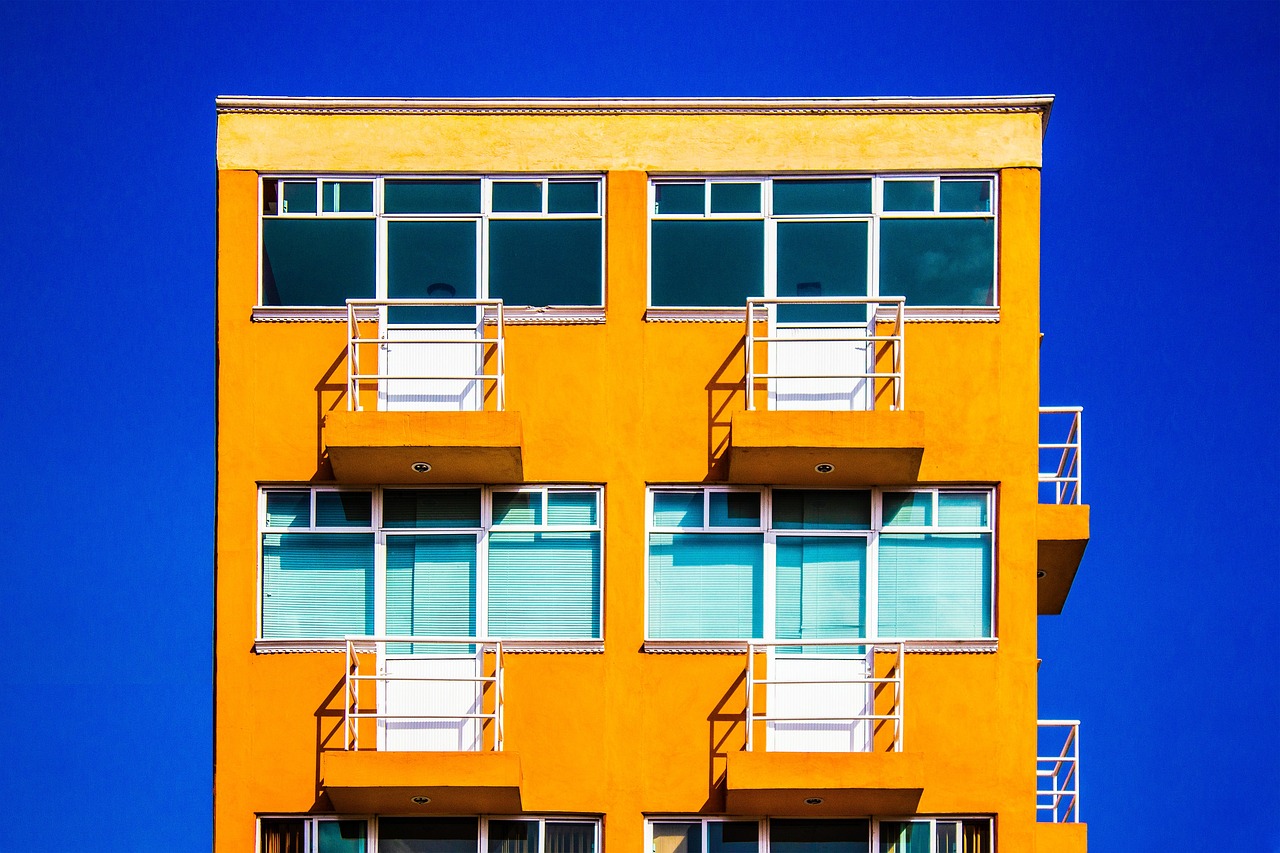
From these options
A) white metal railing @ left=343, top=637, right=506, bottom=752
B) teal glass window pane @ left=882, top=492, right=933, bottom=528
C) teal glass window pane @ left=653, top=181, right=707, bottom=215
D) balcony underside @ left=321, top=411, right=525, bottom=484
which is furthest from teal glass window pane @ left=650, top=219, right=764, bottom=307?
Answer: white metal railing @ left=343, top=637, right=506, bottom=752

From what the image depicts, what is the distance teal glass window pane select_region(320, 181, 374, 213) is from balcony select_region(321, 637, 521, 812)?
5.28m

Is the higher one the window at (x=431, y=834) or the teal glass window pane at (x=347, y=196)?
the teal glass window pane at (x=347, y=196)

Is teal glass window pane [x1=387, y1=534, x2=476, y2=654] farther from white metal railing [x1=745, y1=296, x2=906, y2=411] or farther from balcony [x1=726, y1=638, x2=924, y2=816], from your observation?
white metal railing [x1=745, y1=296, x2=906, y2=411]

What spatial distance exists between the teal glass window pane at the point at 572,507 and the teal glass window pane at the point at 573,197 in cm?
349

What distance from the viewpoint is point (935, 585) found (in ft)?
53.5

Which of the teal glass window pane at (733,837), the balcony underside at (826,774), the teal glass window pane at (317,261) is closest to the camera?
the balcony underside at (826,774)

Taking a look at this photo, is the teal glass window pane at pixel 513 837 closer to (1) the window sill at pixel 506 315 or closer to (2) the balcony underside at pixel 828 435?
(2) the balcony underside at pixel 828 435

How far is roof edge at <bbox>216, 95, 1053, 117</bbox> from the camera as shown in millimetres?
16844

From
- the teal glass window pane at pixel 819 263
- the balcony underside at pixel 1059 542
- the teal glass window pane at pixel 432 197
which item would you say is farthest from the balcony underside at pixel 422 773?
the balcony underside at pixel 1059 542

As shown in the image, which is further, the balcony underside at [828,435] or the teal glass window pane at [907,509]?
the teal glass window pane at [907,509]

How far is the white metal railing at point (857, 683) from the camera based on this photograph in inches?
607

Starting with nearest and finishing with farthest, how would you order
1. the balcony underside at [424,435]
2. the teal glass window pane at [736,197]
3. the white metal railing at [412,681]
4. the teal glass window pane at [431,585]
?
the white metal railing at [412,681] < the balcony underside at [424,435] < the teal glass window pane at [431,585] < the teal glass window pane at [736,197]

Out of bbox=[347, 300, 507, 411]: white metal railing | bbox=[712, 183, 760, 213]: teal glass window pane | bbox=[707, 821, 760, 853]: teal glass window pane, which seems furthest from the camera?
bbox=[712, 183, 760, 213]: teal glass window pane

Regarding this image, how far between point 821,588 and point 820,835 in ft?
9.28
